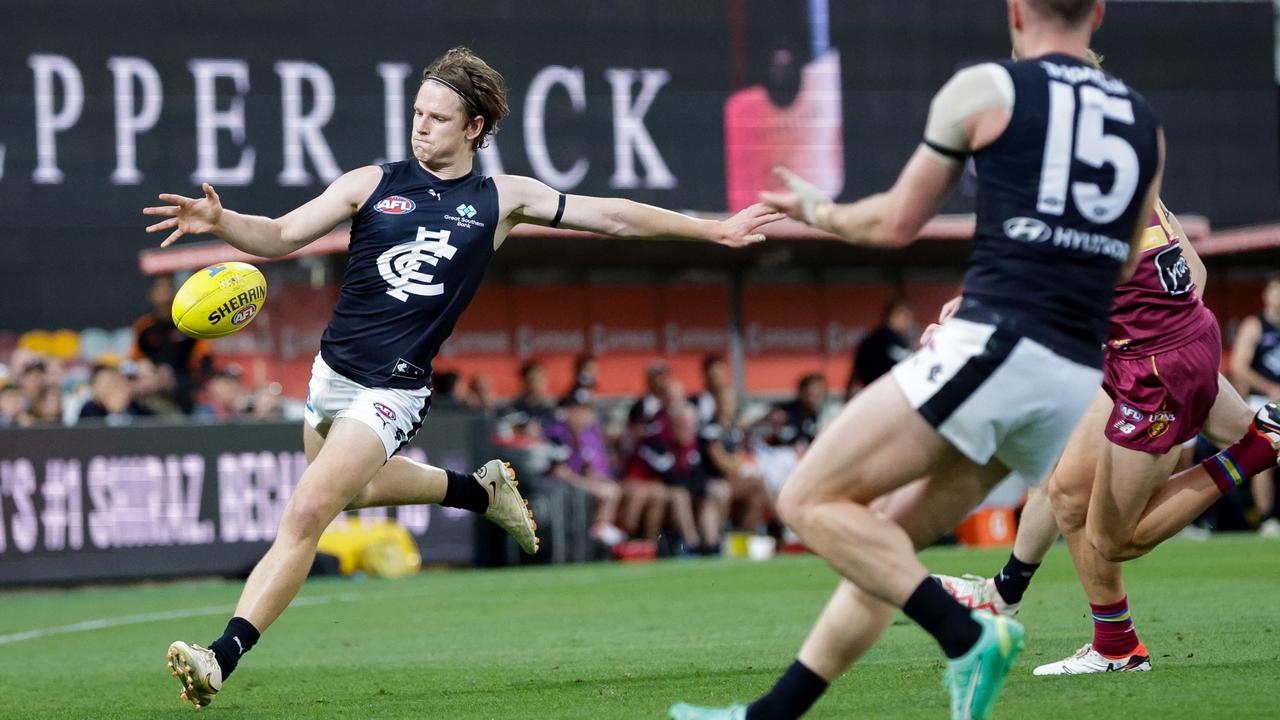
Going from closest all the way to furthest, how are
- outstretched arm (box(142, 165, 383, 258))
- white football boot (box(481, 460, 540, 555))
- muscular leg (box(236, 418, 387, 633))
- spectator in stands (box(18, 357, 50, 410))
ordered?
muscular leg (box(236, 418, 387, 633))
outstretched arm (box(142, 165, 383, 258))
white football boot (box(481, 460, 540, 555))
spectator in stands (box(18, 357, 50, 410))

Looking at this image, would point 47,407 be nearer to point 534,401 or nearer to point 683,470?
point 534,401

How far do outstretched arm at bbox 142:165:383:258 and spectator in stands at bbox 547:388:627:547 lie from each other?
10.1 metres

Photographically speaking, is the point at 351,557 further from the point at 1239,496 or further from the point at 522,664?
the point at 1239,496

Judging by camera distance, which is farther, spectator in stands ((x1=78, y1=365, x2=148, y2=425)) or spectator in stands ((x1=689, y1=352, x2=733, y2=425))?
spectator in stands ((x1=689, y1=352, x2=733, y2=425))

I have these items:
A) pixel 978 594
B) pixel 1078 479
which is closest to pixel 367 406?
pixel 978 594

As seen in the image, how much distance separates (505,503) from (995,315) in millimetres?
4068

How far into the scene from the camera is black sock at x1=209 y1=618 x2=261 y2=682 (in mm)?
6336

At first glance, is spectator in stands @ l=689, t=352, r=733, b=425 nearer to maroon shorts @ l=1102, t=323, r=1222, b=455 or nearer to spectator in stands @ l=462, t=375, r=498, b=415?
spectator in stands @ l=462, t=375, r=498, b=415

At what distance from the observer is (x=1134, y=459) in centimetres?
689

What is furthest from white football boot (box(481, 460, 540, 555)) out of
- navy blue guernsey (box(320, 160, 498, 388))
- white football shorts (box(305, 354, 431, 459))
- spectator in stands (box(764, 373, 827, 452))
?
spectator in stands (box(764, 373, 827, 452))

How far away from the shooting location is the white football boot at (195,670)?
6.15m

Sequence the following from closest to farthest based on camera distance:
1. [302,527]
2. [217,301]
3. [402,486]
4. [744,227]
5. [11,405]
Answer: [302,527] < [744,227] < [217,301] < [402,486] < [11,405]

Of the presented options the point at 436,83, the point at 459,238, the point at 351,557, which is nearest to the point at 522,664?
the point at 459,238

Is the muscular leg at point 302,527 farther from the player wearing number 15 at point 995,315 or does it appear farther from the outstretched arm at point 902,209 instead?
the outstretched arm at point 902,209
